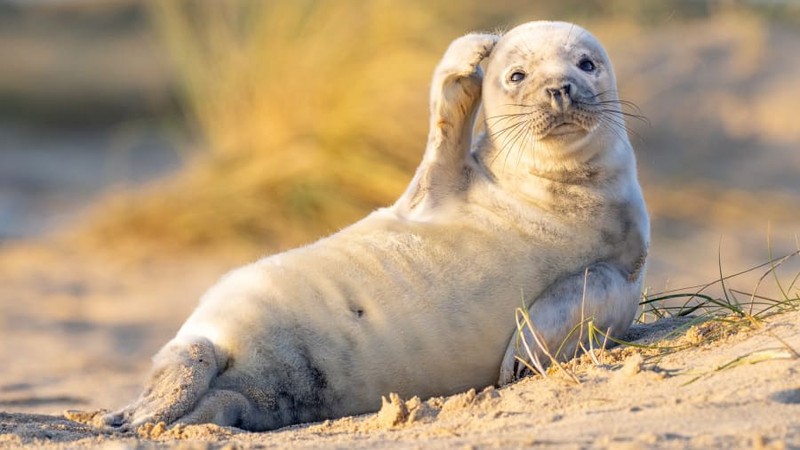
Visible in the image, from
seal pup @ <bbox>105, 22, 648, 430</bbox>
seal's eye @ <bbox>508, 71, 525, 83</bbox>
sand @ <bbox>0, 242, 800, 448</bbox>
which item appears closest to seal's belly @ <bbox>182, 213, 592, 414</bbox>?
seal pup @ <bbox>105, 22, 648, 430</bbox>

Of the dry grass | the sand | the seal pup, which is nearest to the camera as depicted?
the sand

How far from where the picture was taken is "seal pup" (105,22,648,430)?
386 centimetres

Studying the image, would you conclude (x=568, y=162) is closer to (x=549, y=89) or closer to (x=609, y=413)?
(x=549, y=89)

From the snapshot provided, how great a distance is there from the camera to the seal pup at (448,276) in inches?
152

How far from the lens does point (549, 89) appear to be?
4082 millimetres

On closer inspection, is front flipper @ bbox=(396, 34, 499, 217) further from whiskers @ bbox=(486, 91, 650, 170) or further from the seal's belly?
the seal's belly

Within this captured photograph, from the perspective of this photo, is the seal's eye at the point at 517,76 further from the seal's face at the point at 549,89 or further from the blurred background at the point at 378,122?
the blurred background at the point at 378,122

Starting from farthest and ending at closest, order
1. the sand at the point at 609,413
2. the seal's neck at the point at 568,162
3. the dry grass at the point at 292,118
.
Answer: the dry grass at the point at 292,118 < the seal's neck at the point at 568,162 < the sand at the point at 609,413

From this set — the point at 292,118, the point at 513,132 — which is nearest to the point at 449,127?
the point at 513,132

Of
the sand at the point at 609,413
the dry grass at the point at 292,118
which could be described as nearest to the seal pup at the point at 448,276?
the sand at the point at 609,413

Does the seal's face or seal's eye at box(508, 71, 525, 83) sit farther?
seal's eye at box(508, 71, 525, 83)

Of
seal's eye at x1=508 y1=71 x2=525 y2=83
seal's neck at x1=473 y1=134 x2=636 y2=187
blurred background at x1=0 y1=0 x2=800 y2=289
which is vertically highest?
blurred background at x1=0 y1=0 x2=800 y2=289

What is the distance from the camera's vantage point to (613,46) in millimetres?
11883

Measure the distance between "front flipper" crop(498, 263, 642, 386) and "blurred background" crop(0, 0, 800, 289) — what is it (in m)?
4.39
